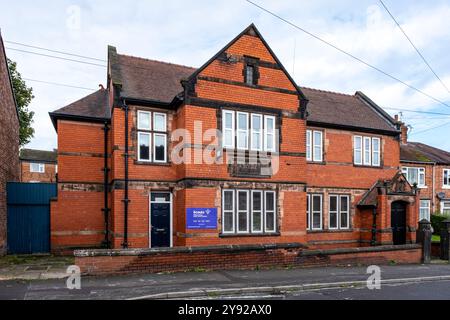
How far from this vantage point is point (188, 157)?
14422 mm

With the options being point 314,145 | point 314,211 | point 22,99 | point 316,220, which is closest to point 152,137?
point 314,145

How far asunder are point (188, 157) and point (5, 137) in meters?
9.07

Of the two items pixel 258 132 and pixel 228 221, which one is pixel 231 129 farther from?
pixel 228 221

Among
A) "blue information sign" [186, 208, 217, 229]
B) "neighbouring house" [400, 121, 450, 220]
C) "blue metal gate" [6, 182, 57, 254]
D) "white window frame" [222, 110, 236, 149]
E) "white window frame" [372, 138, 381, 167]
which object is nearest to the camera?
"blue information sign" [186, 208, 217, 229]

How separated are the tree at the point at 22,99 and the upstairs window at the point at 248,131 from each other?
67.1 feet

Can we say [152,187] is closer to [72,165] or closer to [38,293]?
[72,165]

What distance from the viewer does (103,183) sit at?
663 inches

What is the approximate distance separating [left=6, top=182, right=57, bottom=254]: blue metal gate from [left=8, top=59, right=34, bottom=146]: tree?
1424cm

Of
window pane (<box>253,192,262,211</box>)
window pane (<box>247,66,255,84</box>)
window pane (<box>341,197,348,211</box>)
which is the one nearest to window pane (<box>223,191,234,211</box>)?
window pane (<box>253,192,262,211</box>)

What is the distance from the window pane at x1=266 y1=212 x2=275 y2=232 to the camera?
612 inches

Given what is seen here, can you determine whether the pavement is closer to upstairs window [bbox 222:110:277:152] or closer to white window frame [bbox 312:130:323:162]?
upstairs window [bbox 222:110:277:152]
